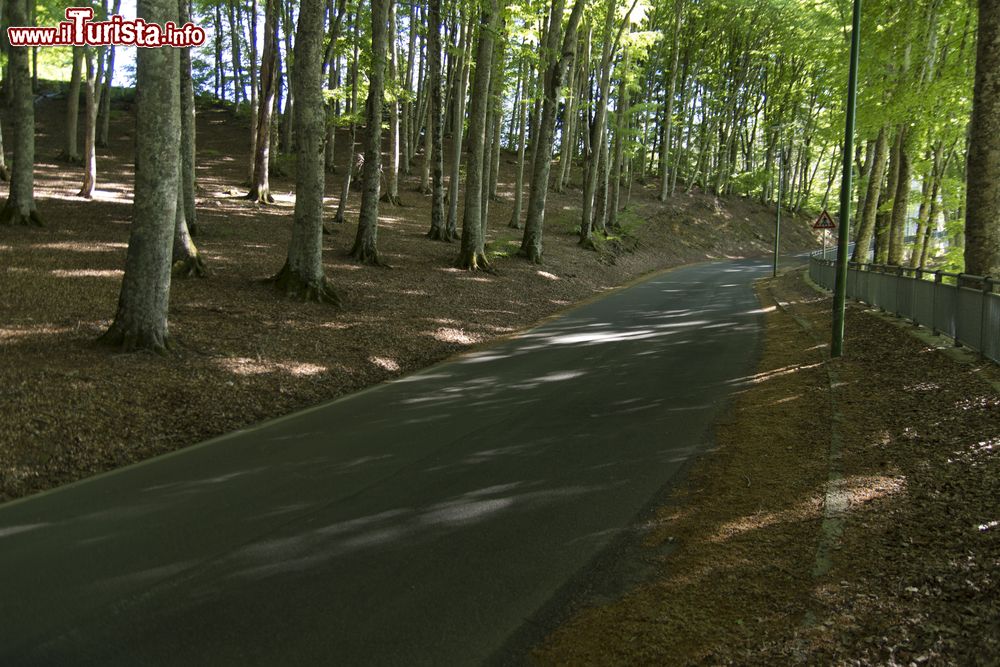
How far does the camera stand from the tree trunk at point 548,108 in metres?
23.5

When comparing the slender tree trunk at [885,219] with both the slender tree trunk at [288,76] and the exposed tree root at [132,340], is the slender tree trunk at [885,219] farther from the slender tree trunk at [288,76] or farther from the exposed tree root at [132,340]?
the exposed tree root at [132,340]

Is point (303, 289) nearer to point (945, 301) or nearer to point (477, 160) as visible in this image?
point (477, 160)

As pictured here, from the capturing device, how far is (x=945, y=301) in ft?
39.4

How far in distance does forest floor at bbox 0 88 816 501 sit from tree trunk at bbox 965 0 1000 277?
9.27 metres

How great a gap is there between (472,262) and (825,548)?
1692cm

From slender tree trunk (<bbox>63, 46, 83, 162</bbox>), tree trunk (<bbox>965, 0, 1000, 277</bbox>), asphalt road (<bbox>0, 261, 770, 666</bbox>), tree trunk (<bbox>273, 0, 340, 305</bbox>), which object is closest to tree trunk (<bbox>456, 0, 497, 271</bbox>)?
tree trunk (<bbox>273, 0, 340, 305</bbox>)

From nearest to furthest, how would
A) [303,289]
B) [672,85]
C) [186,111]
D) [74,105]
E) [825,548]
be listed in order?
[825,548], [303,289], [186,111], [74,105], [672,85]

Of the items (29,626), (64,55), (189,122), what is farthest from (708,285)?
(64,55)

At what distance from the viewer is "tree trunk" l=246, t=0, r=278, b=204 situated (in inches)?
938

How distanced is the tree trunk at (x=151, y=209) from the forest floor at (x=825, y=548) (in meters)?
7.33

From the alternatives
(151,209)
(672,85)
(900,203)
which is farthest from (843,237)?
(672,85)

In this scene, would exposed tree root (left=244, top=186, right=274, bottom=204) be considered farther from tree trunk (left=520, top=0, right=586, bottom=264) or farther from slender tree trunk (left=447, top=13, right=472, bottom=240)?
tree trunk (left=520, top=0, right=586, bottom=264)

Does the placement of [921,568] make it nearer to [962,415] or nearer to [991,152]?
[962,415]

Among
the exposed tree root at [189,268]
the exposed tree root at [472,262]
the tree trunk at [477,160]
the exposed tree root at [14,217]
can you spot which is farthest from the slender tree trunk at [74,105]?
the exposed tree root at [472,262]
